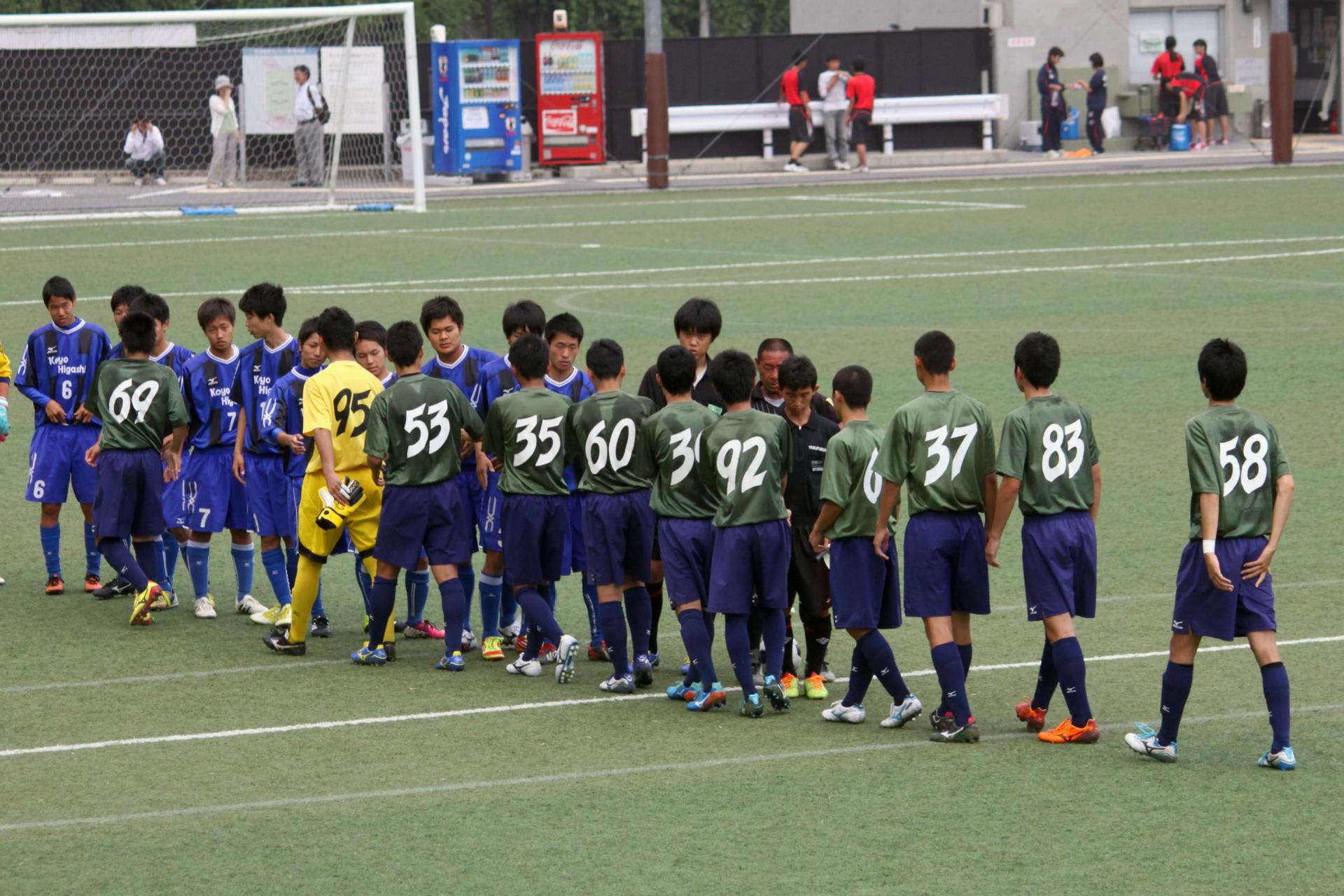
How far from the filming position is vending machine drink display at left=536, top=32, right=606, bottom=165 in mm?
39531

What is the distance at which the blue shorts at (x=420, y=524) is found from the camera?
856cm

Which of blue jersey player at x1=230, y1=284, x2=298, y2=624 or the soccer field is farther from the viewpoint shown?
blue jersey player at x1=230, y1=284, x2=298, y2=624

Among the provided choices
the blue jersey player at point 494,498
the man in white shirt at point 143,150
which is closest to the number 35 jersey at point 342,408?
the blue jersey player at point 494,498

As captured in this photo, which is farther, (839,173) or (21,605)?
(839,173)

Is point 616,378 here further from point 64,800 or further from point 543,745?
point 64,800

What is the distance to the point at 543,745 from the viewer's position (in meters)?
7.47

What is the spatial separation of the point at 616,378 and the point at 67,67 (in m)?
31.3

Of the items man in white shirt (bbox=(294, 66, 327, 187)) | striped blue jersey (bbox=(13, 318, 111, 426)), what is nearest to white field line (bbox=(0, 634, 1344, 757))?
striped blue jersey (bbox=(13, 318, 111, 426))

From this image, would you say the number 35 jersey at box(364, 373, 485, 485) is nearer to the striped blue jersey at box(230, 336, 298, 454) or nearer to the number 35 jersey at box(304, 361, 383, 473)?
the number 35 jersey at box(304, 361, 383, 473)

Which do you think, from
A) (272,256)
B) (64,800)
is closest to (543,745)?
(64,800)

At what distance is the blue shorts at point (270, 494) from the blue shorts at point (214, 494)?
21 centimetres

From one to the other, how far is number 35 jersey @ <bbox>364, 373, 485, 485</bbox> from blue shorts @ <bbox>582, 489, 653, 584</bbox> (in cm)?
78

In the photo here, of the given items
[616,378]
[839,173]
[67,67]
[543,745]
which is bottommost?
[543,745]

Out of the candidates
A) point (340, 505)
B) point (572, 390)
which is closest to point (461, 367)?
point (572, 390)
